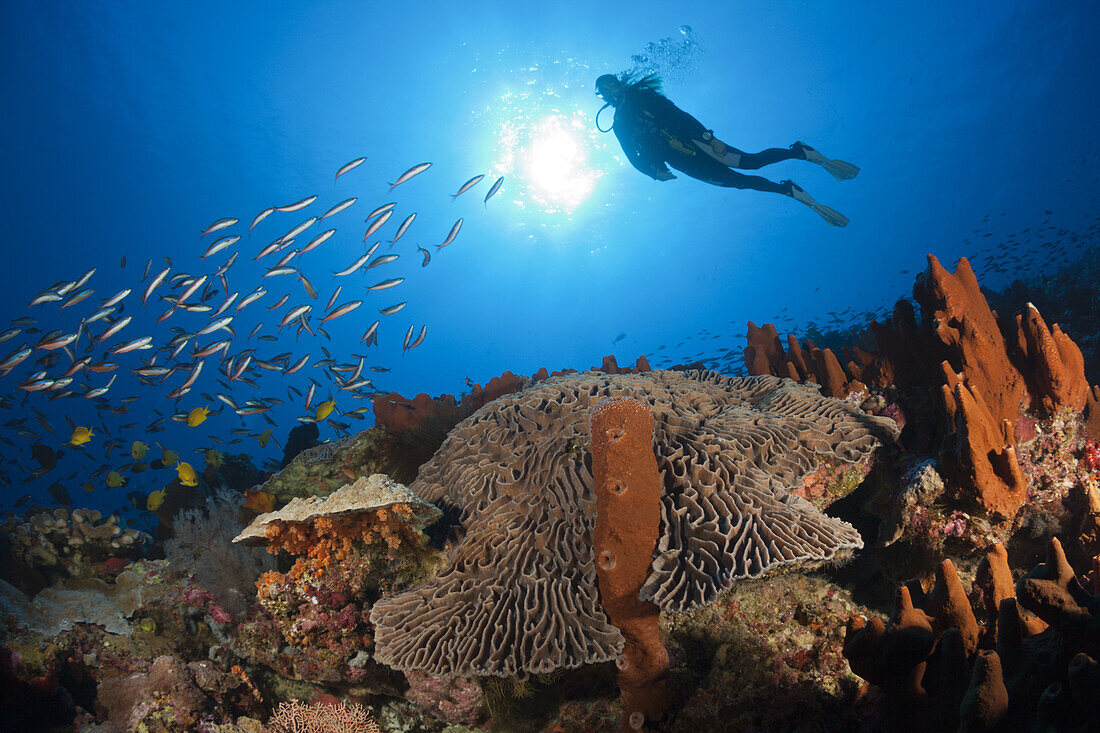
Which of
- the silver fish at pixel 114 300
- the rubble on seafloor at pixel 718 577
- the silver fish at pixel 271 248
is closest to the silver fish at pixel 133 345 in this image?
the silver fish at pixel 114 300

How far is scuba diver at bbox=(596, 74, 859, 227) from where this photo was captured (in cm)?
979

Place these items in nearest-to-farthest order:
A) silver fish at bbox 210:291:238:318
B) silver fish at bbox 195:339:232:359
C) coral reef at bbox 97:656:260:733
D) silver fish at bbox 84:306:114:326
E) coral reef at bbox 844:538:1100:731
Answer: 1. coral reef at bbox 844:538:1100:731
2. coral reef at bbox 97:656:260:733
3. silver fish at bbox 195:339:232:359
4. silver fish at bbox 84:306:114:326
5. silver fish at bbox 210:291:238:318

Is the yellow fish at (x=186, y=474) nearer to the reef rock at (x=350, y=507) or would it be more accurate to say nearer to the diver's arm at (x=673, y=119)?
the reef rock at (x=350, y=507)

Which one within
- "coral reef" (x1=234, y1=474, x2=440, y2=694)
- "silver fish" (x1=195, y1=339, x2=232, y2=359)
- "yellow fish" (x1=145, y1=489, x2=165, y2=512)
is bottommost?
"coral reef" (x1=234, y1=474, x2=440, y2=694)

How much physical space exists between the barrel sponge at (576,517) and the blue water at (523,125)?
47.5 ft

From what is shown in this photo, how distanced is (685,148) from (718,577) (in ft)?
34.1

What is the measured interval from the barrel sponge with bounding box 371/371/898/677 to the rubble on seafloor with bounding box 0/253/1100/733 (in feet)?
0.07

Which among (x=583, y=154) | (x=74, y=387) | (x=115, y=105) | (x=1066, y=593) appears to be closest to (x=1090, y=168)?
(x=583, y=154)

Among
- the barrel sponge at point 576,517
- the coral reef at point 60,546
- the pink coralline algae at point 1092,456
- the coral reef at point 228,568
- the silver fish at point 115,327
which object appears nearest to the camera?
the barrel sponge at point 576,517

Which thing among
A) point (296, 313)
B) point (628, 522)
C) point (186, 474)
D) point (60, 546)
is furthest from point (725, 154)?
point (60, 546)

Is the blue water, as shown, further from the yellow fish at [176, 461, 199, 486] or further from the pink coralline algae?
the pink coralline algae

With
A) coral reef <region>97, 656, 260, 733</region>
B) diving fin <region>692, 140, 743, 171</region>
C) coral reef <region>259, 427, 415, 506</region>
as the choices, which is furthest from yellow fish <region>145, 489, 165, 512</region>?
diving fin <region>692, 140, 743, 171</region>

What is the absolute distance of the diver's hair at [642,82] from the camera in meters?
10.1

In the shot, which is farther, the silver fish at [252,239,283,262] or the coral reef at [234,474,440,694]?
the silver fish at [252,239,283,262]
